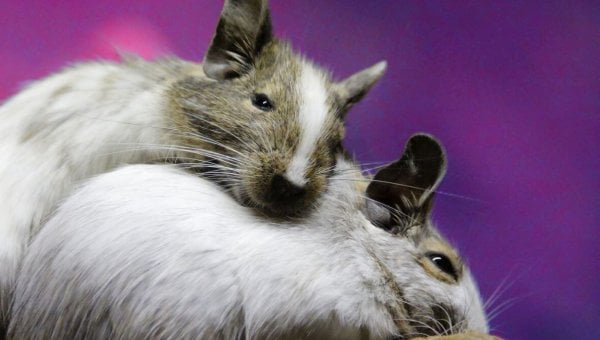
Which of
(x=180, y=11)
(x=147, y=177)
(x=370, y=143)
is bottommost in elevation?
(x=147, y=177)

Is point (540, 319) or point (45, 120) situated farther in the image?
point (540, 319)

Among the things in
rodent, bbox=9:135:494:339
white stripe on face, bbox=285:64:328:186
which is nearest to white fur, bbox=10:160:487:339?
rodent, bbox=9:135:494:339

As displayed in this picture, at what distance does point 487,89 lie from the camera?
1957 mm

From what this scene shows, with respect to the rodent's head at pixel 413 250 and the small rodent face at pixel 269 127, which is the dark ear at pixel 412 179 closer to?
the rodent's head at pixel 413 250

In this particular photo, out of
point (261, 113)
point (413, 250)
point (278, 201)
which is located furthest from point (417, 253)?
point (261, 113)

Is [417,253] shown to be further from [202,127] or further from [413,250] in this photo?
[202,127]

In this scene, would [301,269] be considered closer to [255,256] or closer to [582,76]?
[255,256]

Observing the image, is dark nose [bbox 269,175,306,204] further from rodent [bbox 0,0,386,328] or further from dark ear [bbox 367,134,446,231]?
dark ear [bbox 367,134,446,231]

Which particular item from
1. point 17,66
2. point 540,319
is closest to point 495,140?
point 540,319

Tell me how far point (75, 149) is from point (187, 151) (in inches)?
10.3

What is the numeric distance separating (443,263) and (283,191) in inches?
16.8

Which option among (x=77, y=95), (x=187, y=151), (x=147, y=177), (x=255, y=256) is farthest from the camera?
(x=77, y=95)

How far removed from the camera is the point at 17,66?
194 centimetres

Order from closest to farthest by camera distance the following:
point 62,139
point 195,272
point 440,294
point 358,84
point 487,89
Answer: point 195,272, point 440,294, point 62,139, point 358,84, point 487,89
